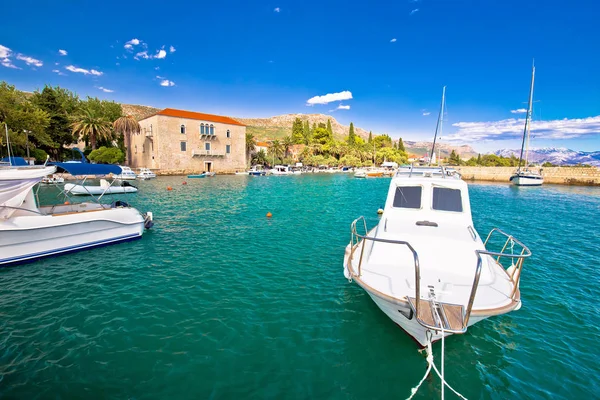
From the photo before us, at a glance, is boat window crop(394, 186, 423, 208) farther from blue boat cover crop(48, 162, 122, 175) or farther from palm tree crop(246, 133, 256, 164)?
palm tree crop(246, 133, 256, 164)

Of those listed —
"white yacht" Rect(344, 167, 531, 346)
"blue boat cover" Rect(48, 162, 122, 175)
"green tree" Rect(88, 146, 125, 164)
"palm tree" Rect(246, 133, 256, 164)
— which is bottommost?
"white yacht" Rect(344, 167, 531, 346)

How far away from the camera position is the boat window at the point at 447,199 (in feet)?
26.3

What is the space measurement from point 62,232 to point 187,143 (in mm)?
57963

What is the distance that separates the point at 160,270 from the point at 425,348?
28.7 feet

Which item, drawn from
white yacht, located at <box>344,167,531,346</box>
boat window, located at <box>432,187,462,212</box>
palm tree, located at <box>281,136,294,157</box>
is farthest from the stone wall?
boat window, located at <box>432,187,462,212</box>

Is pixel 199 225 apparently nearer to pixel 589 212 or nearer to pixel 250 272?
pixel 250 272

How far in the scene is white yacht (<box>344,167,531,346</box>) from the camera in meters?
4.65

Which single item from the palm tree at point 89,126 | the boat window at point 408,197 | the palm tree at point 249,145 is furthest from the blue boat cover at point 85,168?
the palm tree at point 249,145

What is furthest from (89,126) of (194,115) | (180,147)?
(194,115)

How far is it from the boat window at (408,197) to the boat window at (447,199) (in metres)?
0.45

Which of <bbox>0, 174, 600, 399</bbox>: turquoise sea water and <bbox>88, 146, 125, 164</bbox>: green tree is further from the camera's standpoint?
<bbox>88, 146, 125, 164</bbox>: green tree

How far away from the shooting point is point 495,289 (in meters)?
5.47

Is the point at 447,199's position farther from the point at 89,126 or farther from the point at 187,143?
the point at 187,143

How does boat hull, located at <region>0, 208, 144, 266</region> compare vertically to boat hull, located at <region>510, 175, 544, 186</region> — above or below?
below
